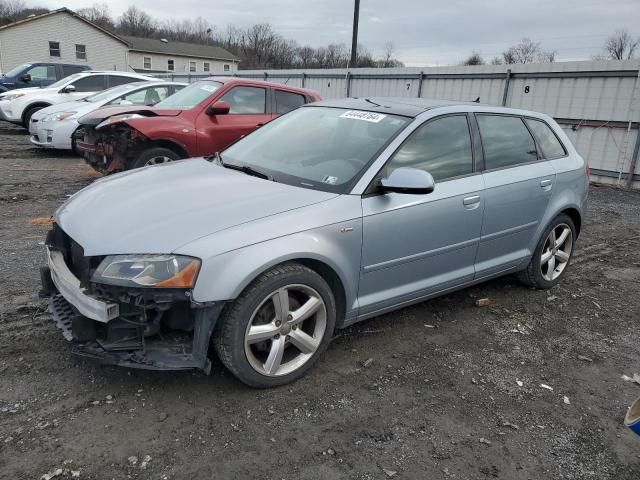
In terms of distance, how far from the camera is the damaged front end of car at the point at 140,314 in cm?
254

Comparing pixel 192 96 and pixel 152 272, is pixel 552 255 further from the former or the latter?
pixel 192 96

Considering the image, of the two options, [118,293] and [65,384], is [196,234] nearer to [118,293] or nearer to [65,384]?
[118,293]

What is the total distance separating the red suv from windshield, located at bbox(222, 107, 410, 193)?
124 inches

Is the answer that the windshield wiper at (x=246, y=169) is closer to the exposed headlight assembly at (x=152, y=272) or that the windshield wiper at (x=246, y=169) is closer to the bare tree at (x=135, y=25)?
the exposed headlight assembly at (x=152, y=272)

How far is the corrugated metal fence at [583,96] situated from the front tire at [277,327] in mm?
10095

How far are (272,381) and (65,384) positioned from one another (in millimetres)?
1168

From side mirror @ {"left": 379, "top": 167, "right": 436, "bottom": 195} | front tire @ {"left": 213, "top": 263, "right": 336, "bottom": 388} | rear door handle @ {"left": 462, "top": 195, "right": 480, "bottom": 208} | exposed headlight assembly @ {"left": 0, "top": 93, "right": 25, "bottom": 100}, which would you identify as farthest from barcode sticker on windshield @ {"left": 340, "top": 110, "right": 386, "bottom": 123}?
exposed headlight assembly @ {"left": 0, "top": 93, "right": 25, "bottom": 100}

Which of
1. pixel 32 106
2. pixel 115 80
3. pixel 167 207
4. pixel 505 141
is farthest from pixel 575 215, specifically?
pixel 32 106

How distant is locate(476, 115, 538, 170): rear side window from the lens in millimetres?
4059

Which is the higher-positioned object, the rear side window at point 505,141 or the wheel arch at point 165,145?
the rear side window at point 505,141

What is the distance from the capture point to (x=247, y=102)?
25.4 feet

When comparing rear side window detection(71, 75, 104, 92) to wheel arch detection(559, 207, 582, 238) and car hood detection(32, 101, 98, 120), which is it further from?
wheel arch detection(559, 207, 582, 238)

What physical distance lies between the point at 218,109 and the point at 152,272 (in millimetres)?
5121

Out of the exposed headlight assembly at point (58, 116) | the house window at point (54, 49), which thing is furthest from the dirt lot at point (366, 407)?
the house window at point (54, 49)
